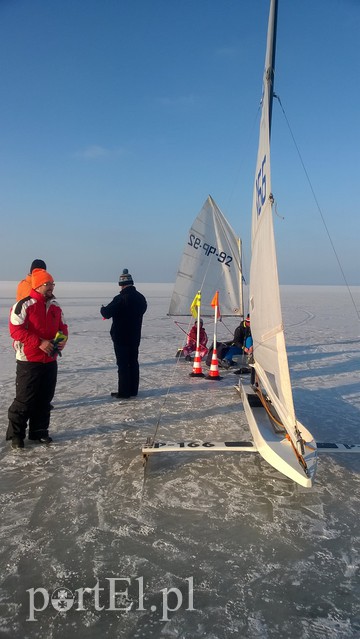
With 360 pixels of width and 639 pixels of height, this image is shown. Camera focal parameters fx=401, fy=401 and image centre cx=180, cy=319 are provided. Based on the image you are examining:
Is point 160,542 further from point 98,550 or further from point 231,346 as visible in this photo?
point 231,346

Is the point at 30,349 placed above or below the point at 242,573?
above

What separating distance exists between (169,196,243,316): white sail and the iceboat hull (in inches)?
257

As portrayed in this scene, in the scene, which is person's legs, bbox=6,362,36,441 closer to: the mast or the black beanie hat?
the black beanie hat

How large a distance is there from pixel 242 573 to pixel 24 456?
270cm

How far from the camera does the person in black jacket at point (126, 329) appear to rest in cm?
637

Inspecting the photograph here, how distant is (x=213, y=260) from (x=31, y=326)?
7.17 metres

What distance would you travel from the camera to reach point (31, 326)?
14.8ft

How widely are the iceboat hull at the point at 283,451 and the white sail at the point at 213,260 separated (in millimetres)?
6515

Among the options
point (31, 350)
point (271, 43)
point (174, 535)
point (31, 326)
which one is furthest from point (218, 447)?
point (271, 43)

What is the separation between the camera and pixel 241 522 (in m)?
3.15

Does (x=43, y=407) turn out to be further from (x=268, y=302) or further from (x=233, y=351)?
(x=233, y=351)

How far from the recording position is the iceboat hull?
3.08m

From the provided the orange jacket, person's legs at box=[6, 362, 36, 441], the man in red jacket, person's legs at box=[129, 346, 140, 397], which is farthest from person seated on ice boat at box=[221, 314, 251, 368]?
the orange jacket

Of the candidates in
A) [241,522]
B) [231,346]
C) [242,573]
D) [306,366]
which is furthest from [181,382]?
[242,573]
